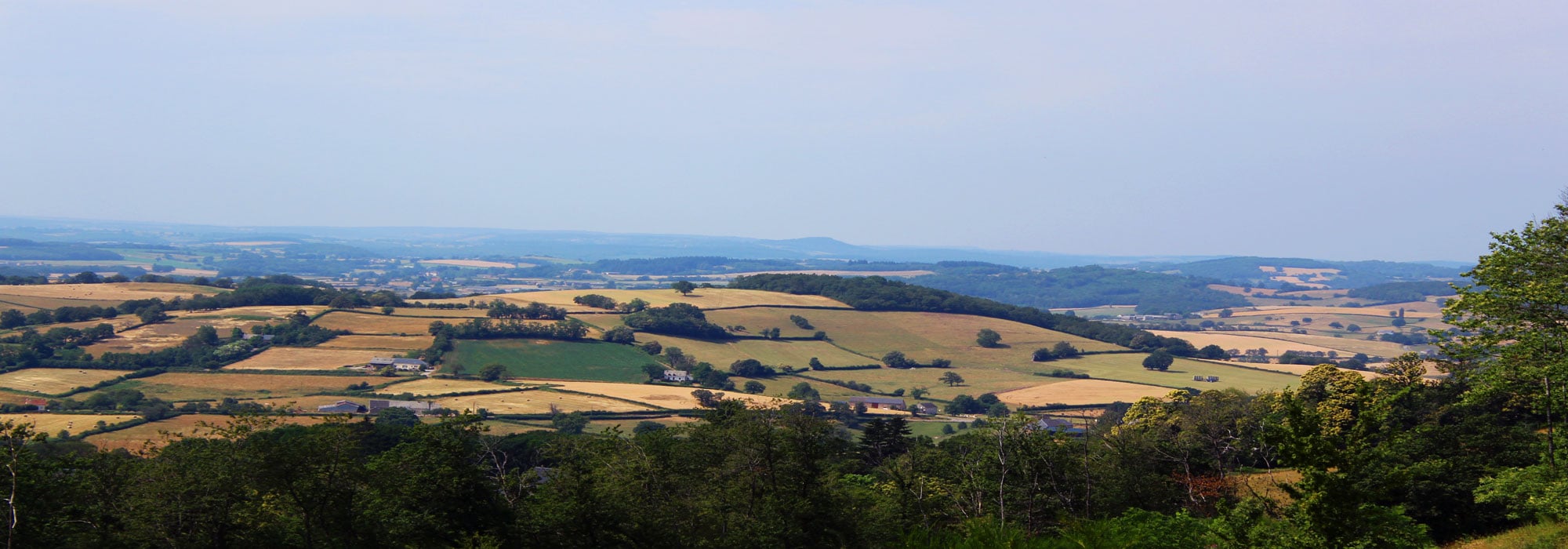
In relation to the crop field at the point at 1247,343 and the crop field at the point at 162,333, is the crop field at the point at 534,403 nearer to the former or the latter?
the crop field at the point at 162,333

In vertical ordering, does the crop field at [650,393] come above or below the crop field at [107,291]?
below

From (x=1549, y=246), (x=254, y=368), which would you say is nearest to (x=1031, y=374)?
(x=254, y=368)

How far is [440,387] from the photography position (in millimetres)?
88312

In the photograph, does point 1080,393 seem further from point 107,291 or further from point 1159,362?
point 107,291

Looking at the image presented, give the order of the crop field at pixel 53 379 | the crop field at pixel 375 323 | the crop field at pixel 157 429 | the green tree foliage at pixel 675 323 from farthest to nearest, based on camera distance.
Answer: the green tree foliage at pixel 675 323 → the crop field at pixel 375 323 → the crop field at pixel 53 379 → the crop field at pixel 157 429

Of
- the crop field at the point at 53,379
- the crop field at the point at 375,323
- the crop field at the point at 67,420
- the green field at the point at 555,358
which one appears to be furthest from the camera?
the crop field at the point at 375,323

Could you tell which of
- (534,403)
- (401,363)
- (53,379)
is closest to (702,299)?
(401,363)

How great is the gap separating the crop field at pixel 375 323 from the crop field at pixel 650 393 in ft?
82.5

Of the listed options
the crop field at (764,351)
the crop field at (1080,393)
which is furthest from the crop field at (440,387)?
the crop field at (1080,393)

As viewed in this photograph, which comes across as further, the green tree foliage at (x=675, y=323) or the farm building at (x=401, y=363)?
the green tree foliage at (x=675, y=323)

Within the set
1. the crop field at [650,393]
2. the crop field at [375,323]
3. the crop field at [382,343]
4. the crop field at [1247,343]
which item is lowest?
the crop field at [1247,343]

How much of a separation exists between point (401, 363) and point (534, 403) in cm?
2155

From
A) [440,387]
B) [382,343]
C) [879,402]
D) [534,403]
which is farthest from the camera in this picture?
[382,343]

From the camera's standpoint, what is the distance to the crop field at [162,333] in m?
97.1
